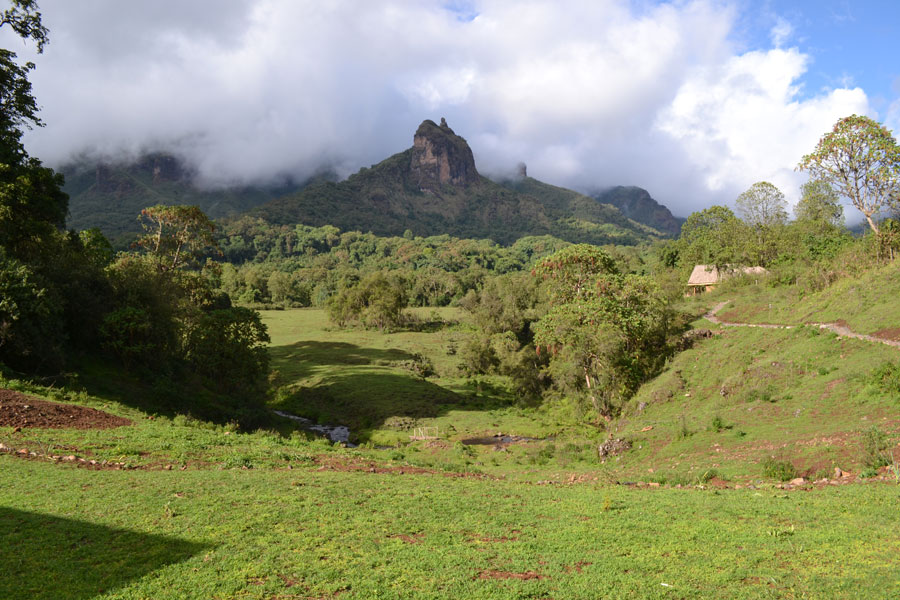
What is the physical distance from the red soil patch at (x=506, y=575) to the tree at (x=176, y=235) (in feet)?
131

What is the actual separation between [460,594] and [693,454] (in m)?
16.1

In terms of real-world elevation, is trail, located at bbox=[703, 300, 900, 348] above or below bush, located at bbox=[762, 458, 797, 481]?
above

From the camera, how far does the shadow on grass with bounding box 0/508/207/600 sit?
6.99 meters

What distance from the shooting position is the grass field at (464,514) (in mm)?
7438

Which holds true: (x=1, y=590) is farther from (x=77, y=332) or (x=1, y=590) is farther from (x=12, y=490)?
(x=77, y=332)

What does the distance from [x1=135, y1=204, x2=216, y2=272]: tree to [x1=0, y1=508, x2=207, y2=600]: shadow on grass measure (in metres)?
34.8

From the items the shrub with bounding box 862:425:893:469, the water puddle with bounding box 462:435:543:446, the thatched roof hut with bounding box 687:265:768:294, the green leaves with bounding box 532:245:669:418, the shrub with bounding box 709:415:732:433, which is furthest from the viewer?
the thatched roof hut with bounding box 687:265:768:294

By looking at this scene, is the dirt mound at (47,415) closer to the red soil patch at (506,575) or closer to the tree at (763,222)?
the red soil patch at (506,575)

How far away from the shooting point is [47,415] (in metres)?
16.4

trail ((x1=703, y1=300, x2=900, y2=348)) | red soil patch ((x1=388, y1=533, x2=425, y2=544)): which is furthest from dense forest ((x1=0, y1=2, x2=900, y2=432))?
red soil patch ((x1=388, y1=533, x2=425, y2=544))

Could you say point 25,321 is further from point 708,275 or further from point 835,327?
point 708,275

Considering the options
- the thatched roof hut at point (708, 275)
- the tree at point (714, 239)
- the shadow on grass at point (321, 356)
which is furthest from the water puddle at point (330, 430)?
the tree at point (714, 239)

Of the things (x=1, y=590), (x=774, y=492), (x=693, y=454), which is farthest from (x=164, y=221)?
(x=774, y=492)

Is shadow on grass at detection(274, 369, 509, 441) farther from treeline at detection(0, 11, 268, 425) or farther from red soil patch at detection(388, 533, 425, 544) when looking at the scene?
red soil patch at detection(388, 533, 425, 544)
